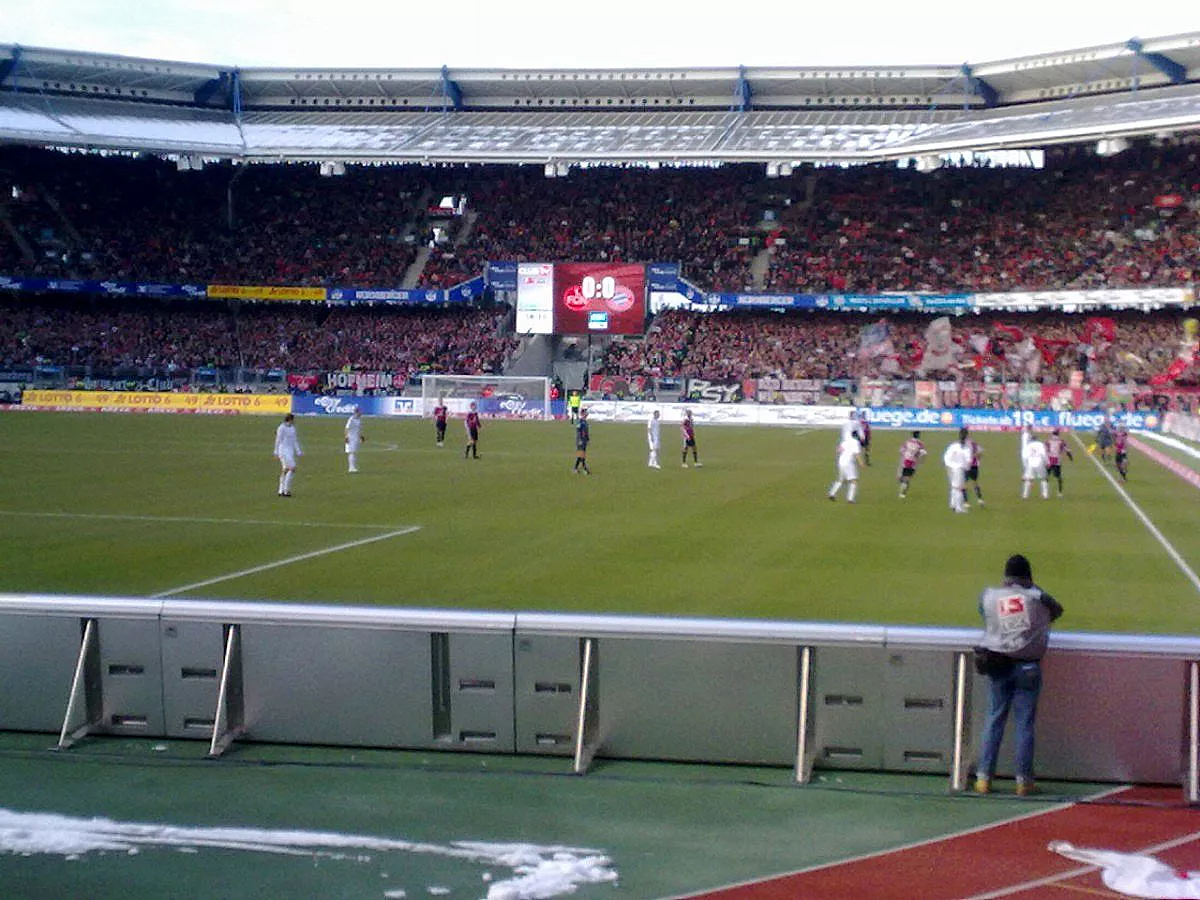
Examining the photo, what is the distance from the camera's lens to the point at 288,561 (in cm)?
1897

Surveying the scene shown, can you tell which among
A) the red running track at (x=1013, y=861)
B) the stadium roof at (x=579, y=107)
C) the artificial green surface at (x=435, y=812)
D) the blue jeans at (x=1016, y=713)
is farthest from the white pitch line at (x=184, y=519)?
the stadium roof at (x=579, y=107)

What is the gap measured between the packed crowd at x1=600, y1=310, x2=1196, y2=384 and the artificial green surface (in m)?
57.3

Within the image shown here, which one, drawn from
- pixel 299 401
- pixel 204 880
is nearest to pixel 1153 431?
pixel 299 401

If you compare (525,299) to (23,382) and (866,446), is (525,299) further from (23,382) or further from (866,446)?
(866,446)

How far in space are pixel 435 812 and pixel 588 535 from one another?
44.7 feet

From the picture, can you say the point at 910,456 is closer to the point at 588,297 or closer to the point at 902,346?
the point at 588,297

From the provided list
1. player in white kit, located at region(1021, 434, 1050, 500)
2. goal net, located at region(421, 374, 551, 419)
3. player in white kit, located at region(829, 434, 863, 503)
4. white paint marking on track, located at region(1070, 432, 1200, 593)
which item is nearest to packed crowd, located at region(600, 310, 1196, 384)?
goal net, located at region(421, 374, 551, 419)

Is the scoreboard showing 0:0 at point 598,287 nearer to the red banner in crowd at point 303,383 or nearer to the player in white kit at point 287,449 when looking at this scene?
the red banner in crowd at point 303,383

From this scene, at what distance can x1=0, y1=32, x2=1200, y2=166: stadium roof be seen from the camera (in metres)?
65.5

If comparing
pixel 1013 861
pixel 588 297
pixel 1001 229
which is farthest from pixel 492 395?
pixel 1013 861

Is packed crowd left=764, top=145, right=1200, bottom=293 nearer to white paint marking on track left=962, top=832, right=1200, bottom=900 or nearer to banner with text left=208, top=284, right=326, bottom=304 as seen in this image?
banner with text left=208, top=284, right=326, bottom=304

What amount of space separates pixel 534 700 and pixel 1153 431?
50989 mm

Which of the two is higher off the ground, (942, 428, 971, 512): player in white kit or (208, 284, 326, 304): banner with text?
(208, 284, 326, 304): banner with text

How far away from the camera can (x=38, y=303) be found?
7531 centimetres
